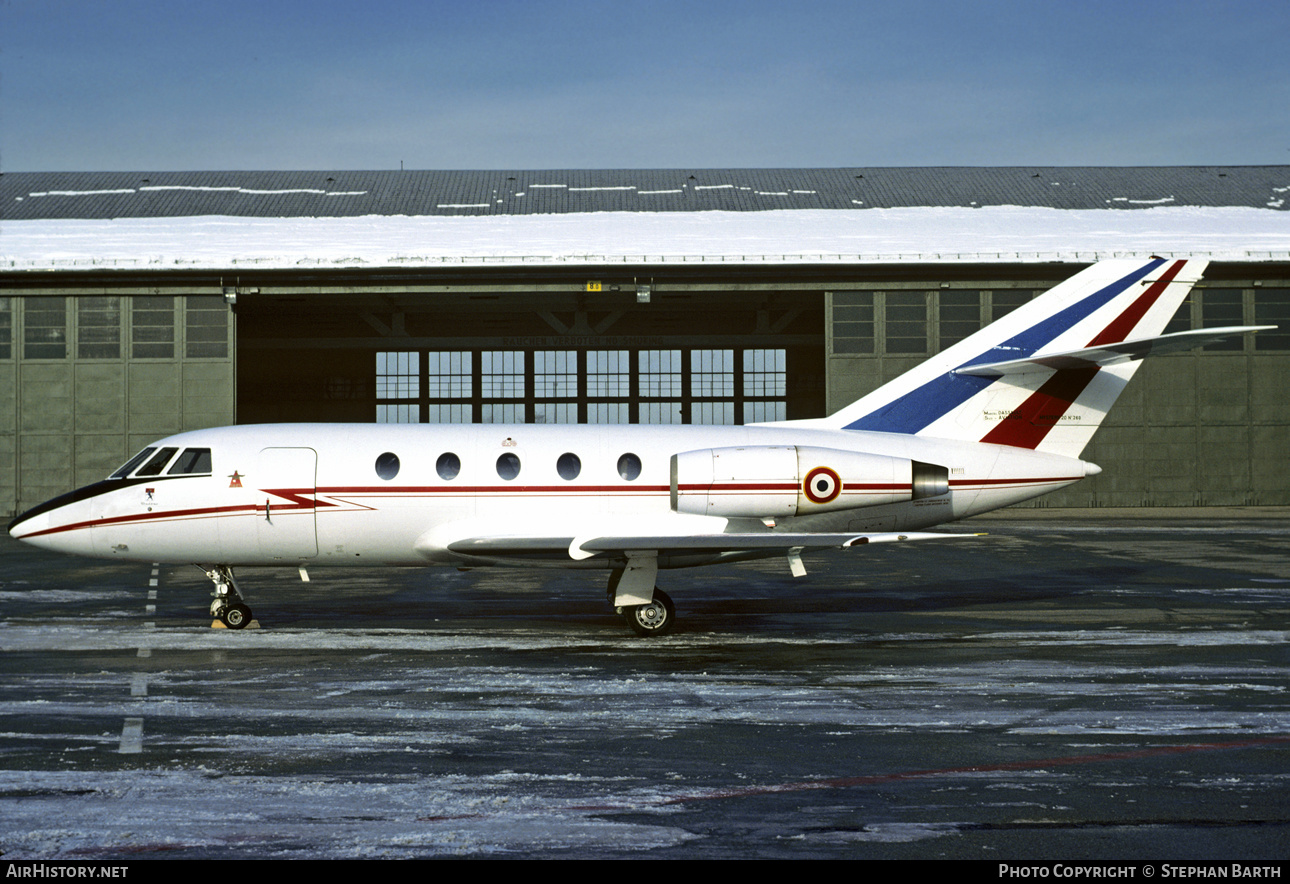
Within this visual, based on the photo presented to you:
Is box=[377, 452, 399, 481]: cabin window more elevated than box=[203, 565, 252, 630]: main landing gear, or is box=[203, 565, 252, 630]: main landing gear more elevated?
box=[377, 452, 399, 481]: cabin window

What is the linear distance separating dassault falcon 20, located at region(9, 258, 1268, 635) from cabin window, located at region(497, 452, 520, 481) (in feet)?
0.09

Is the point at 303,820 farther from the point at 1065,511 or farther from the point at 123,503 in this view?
the point at 1065,511

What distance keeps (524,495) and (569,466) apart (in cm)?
74

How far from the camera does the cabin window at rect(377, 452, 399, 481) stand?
51.9 ft

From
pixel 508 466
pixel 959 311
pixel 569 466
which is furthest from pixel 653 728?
pixel 959 311

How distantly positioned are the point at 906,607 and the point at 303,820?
12.7m

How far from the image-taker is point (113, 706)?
34.9 feet

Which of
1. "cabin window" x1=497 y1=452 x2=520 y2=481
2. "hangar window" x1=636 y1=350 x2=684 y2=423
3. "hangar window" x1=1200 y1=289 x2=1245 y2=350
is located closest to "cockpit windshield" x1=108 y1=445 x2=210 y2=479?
"cabin window" x1=497 y1=452 x2=520 y2=481

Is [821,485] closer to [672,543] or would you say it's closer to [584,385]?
[672,543]

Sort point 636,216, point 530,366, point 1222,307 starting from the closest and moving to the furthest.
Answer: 1. point 1222,307
2. point 636,216
3. point 530,366

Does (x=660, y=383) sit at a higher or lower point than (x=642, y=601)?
higher

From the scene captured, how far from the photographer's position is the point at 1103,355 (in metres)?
16.2

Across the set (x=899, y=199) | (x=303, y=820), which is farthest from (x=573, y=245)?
(x=303, y=820)

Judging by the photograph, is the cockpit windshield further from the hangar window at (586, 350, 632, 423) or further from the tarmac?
the hangar window at (586, 350, 632, 423)
